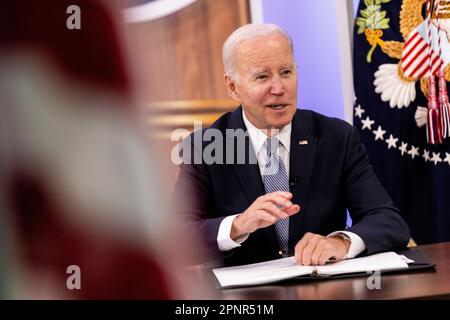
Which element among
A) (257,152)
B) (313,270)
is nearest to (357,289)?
(313,270)

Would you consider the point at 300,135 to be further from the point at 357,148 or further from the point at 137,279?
the point at 137,279

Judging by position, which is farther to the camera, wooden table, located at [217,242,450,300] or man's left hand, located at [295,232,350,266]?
man's left hand, located at [295,232,350,266]

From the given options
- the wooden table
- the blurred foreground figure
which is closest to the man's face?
the wooden table

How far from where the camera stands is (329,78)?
2979 millimetres

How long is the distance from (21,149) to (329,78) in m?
2.54

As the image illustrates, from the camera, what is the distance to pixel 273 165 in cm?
186

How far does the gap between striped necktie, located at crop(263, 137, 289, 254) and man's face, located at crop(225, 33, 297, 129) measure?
0.40ft

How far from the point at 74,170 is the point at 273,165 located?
4.37 ft

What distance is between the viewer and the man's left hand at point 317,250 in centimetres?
145

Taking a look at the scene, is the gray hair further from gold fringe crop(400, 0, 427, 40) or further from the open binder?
gold fringe crop(400, 0, 427, 40)

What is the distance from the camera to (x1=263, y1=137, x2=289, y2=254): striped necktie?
1.80m

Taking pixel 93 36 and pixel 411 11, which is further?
pixel 411 11

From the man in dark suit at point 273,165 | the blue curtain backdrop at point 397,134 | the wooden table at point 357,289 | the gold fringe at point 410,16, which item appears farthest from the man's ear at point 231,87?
the gold fringe at point 410,16

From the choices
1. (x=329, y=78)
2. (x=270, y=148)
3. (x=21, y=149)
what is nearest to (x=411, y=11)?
(x=329, y=78)
